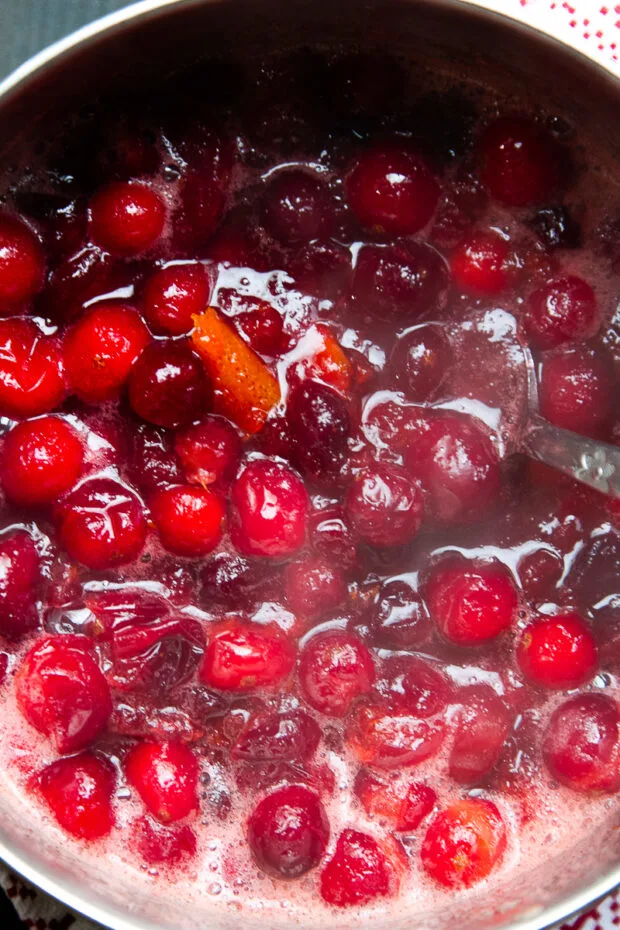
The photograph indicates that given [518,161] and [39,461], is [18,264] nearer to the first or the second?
[39,461]

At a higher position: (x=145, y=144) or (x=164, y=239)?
(x=145, y=144)

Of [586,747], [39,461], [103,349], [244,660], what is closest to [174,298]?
[103,349]

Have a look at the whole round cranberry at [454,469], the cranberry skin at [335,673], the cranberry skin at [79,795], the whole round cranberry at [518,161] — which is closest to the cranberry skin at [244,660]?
the cranberry skin at [335,673]

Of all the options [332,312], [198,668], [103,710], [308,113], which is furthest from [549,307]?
[103,710]

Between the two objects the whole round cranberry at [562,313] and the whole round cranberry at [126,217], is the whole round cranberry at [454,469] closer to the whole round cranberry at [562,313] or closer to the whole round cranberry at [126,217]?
the whole round cranberry at [562,313]

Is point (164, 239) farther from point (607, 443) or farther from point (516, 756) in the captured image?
point (516, 756)

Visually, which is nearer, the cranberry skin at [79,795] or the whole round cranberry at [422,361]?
the cranberry skin at [79,795]
